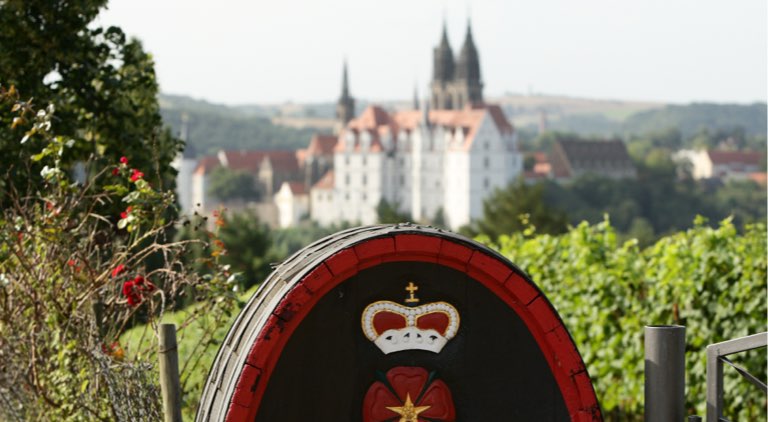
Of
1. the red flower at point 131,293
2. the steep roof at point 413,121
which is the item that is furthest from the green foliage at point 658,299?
the steep roof at point 413,121

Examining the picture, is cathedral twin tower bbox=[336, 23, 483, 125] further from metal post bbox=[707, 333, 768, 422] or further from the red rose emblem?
the red rose emblem

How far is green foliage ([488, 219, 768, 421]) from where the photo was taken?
9500 millimetres

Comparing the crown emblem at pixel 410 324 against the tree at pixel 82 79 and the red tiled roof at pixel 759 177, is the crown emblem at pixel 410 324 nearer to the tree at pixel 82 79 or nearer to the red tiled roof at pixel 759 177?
the tree at pixel 82 79

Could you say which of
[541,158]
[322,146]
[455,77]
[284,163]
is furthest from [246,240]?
[541,158]

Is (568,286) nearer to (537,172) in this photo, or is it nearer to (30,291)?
(30,291)

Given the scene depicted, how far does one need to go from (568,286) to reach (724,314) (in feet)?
5.92

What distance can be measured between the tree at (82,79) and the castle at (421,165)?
446 feet

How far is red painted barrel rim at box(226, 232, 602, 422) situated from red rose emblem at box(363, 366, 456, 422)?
1.07 ft

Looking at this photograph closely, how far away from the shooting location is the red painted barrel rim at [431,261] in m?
4.02

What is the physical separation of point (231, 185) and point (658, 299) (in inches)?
6451

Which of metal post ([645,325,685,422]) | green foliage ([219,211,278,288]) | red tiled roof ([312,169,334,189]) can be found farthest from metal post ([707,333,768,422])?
red tiled roof ([312,169,334,189])

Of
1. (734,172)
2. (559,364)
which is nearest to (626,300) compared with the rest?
(559,364)

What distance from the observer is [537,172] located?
169375 millimetres

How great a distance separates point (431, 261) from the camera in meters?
4.12
